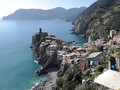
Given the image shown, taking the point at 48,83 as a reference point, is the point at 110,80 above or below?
above

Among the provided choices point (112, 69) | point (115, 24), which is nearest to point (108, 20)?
point (115, 24)

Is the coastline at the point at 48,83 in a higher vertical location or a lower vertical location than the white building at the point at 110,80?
lower

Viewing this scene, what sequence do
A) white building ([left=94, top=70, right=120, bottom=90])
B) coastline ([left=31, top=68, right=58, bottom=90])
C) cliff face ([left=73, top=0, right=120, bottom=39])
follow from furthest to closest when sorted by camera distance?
cliff face ([left=73, top=0, right=120, bottom=39]) → coastline ([left=31, top=68, right=58, bottom=90]) → white building ([left=94, top=70, right=120, bottom=90])

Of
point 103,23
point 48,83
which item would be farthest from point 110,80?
point 103,23

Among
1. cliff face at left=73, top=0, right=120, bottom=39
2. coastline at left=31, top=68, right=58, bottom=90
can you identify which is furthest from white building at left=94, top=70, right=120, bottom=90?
cliff face at left=73, top=0, right=120, bottom=39

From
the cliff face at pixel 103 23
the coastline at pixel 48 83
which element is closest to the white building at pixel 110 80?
the coastline at pixel 48 83

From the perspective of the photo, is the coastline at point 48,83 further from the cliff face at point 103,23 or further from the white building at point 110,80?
the cliff face at point 103,23

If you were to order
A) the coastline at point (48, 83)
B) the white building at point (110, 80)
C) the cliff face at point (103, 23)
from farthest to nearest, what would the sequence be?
the cliff face at point (103, 23), the coastline at point (48, 83), the white building at point (110, 80)

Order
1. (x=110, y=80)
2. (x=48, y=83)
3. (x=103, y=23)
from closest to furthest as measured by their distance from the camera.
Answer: (x=110, y=80)
(x=48, y=83)
(x=103, y=23)

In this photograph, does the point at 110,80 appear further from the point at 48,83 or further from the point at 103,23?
the point at 103,23

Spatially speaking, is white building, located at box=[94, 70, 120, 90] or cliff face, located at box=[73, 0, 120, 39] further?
cliff face, located at box=[73, 0, 120, 39]

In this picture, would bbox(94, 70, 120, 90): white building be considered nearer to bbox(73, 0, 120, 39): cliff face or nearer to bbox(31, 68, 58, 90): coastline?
bbox(31, 68, 58, 90): coastline
